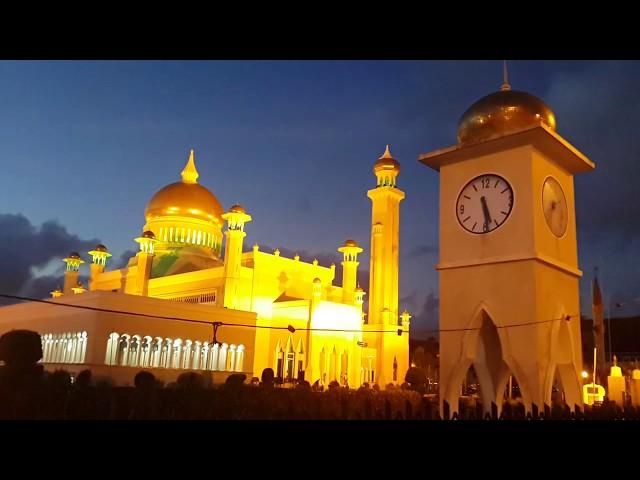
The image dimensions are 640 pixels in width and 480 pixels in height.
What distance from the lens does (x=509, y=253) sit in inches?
292

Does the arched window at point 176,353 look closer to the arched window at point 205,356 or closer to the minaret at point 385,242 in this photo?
the arched window at point 205,356

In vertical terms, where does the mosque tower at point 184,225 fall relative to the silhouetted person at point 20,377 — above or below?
above

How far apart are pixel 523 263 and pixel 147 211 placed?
29366mm

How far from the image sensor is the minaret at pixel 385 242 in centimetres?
2647

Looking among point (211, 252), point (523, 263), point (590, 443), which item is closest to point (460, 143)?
point (523, 263)

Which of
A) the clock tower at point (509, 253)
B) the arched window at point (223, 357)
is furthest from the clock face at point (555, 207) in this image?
the arched window at point (223, 357)

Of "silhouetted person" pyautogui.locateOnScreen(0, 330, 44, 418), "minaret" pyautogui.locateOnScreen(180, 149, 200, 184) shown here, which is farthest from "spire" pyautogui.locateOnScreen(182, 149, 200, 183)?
"silhouetted person" pyautogui.locateOnScreen(0, 330, 44, 418)

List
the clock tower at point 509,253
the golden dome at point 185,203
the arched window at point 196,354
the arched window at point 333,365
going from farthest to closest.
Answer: the golden dome at point 185,203 → the arched window at point 333,365 → the arched window at point 196,354 → the clock tower at point 509,253

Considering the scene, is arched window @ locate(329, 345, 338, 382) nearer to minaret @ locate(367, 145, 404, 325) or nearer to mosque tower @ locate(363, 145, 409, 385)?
mosque tower @ locate(363, 145, 409, 385)

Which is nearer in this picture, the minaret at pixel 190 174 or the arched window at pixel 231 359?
the arched window at pixel 231 359

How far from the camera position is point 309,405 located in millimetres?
7871

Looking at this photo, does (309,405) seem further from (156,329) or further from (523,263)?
(156,329)

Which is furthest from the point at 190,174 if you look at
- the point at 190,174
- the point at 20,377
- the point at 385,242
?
the point at 20,377

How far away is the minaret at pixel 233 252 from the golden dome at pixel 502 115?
1738cm
